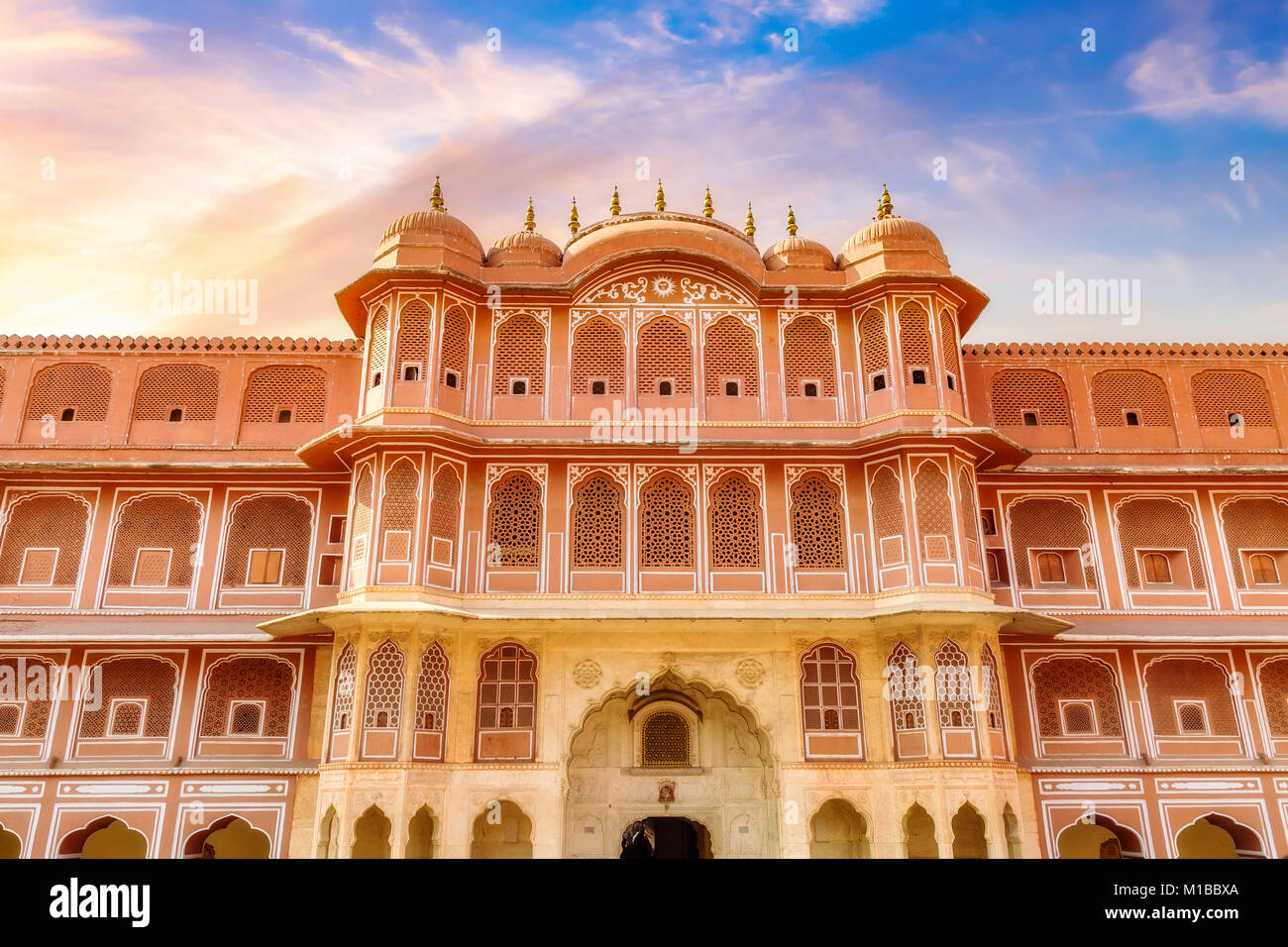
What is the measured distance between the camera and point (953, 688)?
14.7 metres

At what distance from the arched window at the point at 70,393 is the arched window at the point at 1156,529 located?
1910 cm

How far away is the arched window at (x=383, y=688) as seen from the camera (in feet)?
47.1

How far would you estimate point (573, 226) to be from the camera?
1947 centimetres

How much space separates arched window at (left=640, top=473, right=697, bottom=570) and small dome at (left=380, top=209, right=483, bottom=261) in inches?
217

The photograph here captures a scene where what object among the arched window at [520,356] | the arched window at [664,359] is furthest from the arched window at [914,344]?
the arched window at [520,356]

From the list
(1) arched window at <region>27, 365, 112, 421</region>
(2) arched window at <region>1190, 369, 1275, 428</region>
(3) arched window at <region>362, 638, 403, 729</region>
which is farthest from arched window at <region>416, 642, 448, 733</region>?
(2) arched window at <region>1190, 369, 1275, 428</region>

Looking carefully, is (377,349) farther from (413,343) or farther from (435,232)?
(435,232)

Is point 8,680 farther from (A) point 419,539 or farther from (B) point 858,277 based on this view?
(B) point 858,277

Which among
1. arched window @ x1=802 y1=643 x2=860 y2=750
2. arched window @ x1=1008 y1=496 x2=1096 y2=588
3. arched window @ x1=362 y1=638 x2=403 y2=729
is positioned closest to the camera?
arched window @ x1=362 y1=638 x2=403 y2=729

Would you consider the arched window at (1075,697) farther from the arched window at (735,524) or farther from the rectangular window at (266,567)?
the rectangular window at (266,567)

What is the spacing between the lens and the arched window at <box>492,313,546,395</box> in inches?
669

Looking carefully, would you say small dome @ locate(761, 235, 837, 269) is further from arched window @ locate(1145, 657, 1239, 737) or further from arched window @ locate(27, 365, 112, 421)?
arched window @ locate(27, 365, 112, 421)

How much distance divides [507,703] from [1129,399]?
13.1 m

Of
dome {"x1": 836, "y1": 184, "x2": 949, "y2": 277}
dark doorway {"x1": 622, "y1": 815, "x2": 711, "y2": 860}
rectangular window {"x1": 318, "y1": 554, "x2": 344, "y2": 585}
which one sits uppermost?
dome {"x1": 836, "y1": 184, "x2": 949, "y2": 277}
